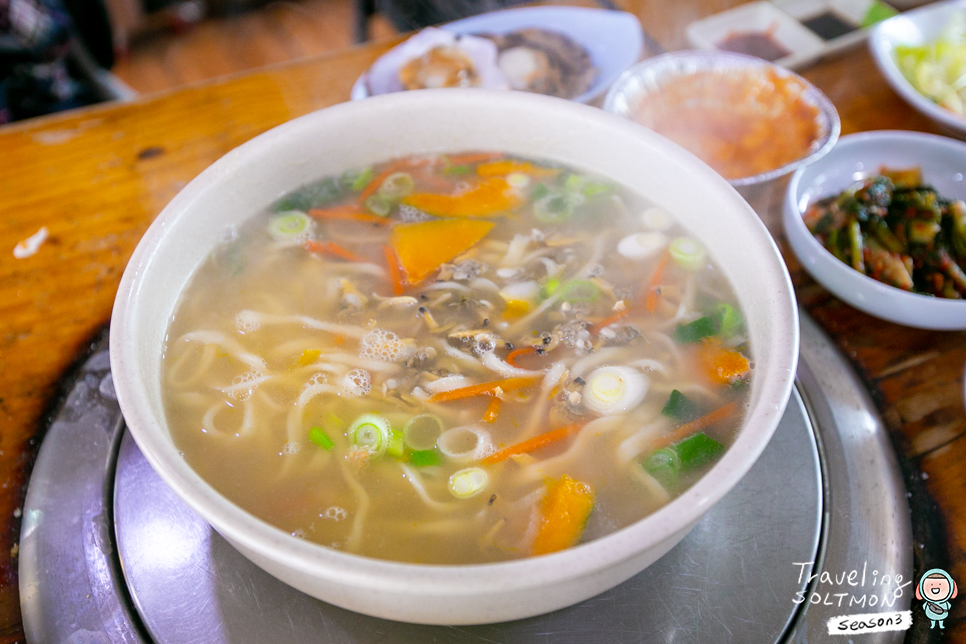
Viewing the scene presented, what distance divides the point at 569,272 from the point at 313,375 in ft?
2.02

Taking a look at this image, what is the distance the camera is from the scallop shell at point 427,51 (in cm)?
211

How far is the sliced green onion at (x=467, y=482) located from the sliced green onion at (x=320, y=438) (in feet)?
0.76

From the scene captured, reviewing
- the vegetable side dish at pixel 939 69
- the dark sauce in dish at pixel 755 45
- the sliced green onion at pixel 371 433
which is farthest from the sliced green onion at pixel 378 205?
the vegetable side dish at pixel 939 69

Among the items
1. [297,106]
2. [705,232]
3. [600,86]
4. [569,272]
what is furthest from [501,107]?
[297,106]

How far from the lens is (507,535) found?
110cm

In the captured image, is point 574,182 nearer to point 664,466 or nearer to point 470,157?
point 470,157

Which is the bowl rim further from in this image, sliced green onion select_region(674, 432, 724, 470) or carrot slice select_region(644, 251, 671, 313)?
sliced green onion select_region(674, 432, 724, 470)

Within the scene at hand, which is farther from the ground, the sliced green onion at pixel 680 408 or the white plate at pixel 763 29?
the white plate at pixel 763 29

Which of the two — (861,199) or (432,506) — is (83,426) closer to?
(432,506)

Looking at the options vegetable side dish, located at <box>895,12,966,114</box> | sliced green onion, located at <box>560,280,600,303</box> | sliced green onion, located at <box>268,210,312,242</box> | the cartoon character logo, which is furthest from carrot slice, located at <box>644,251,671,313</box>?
vegetable side dish, located at <box>895,12,966,114</box>

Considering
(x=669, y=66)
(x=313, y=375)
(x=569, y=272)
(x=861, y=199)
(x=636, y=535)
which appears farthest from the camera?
(x=669, y=66)

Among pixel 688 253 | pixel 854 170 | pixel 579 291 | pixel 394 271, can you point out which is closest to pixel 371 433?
pixel 394 271

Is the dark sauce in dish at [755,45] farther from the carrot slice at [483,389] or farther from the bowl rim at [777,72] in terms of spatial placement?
the carrot slice at [483,389]

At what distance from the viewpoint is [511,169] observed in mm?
1682
